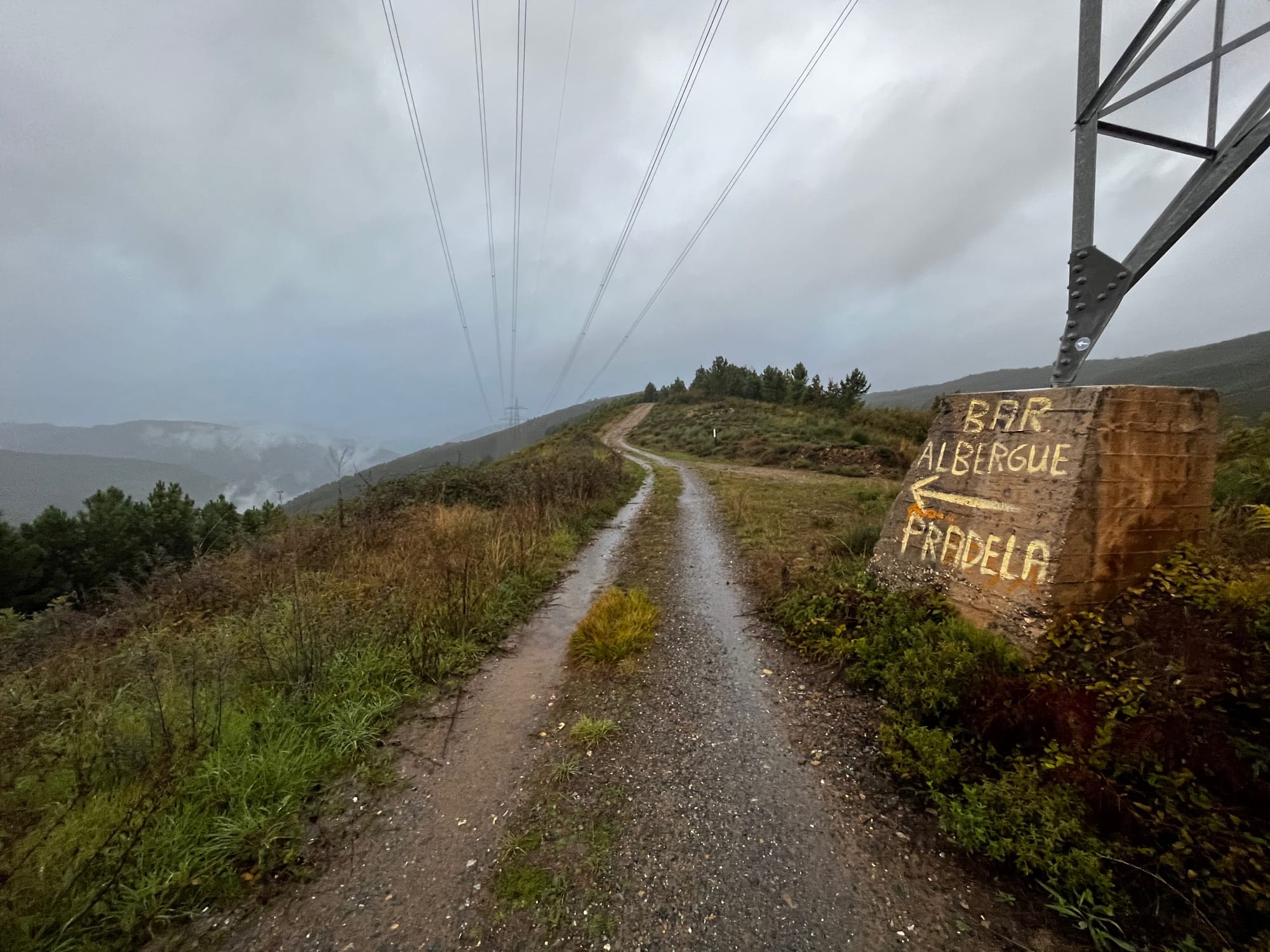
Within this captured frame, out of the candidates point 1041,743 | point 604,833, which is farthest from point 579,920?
point 1041,743

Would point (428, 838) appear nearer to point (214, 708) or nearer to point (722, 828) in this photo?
point (722, 828)

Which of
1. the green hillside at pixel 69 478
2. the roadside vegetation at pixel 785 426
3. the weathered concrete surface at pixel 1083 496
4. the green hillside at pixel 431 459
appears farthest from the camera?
the green hillside at pixel 69 478

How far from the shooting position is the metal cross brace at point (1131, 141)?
3.56m

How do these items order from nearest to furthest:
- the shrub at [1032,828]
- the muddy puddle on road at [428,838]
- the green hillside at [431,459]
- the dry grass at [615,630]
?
the shrub at [1032,828] < the muddy puddle on road at [428,838] < the dry grass at [615,630] < the green hillside at [431,459]

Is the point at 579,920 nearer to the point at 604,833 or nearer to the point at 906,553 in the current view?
the point at 604,833

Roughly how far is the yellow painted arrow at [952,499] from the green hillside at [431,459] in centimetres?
972

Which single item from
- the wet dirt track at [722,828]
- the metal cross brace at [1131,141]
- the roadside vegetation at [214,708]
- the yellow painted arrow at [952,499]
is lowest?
the wet dirt track at [722,828]

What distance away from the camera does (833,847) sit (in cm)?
305

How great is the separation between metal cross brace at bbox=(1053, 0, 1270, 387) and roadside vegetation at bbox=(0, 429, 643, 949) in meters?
7.22

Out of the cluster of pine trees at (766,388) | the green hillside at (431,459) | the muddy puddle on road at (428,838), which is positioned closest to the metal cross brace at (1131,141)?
the muddy puddle on road at (428,838)

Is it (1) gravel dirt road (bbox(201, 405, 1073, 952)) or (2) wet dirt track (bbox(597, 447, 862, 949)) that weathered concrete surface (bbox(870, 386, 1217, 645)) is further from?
A: (2) wet dirt track (bbox(597, 447, 862, 949))

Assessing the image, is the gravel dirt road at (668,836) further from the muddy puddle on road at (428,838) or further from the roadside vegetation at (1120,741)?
the roadside vegetation at (1120,741)

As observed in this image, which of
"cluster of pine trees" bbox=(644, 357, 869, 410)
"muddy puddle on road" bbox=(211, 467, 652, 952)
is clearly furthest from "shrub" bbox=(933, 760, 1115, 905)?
"cluster of pine trees" bbox=(644, 357, 869, 410)

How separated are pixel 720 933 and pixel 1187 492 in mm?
5281
